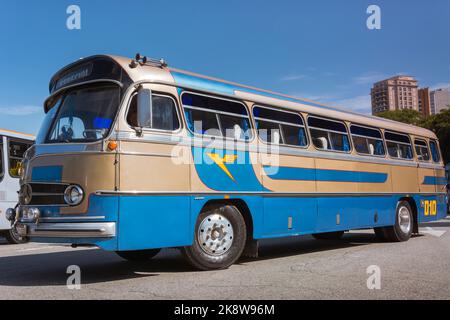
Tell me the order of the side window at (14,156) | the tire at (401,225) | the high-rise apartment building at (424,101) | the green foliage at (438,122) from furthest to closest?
the high-rise apartment building at (424,101) < the green foliage at (438,122) < the side window at (14,156) < the tire at (401,225)

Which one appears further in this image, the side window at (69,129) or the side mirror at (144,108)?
the side window at (69,129)

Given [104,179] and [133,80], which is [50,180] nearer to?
[104,179]

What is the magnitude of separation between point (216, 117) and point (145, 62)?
4.74 ft

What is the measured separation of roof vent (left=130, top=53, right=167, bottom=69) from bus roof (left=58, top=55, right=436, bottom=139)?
3cm

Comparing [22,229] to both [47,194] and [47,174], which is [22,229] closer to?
[47,194]

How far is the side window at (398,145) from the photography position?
40.9ft

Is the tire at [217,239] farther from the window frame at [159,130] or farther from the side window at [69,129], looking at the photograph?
the side window at [69,129]

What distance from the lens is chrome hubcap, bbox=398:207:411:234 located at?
1241 centimetres

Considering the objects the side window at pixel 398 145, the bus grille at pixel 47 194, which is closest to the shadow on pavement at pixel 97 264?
the bus grille at pixel 47 194

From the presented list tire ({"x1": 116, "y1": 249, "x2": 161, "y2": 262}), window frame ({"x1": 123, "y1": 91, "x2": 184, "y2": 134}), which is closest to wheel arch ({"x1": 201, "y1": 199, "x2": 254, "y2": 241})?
window frame ({"x1": 123, "y1": 91, "x2": 184, "y2": 134})

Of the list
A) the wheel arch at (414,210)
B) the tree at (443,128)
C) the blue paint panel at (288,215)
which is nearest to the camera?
the blue paint panel at (288,215)

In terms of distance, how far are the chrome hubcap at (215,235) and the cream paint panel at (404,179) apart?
596 centimetres

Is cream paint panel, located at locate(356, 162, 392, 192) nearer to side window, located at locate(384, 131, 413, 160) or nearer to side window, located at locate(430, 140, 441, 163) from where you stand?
side window, located at locate(384, 131, 413, 160)

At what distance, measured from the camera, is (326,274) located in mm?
7227
